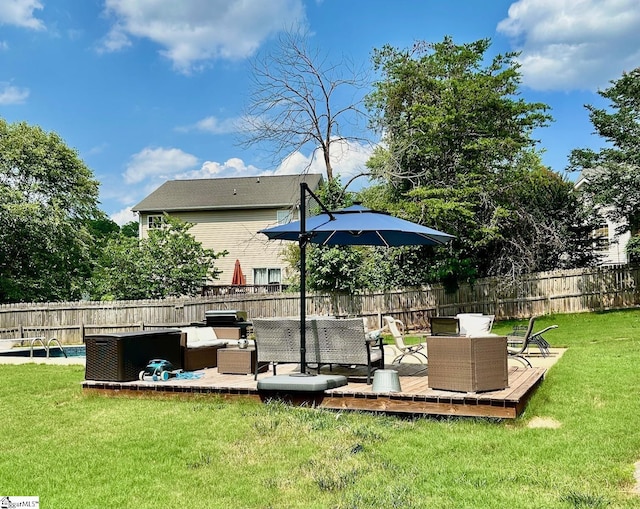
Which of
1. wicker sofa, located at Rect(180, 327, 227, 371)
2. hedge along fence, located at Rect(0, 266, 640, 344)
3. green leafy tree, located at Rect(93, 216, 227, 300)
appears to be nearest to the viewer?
wicker sofa, located at Rect(180, 327, 227, 371)

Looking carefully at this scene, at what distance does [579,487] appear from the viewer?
338 centimetres

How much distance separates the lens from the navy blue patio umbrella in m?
6.32

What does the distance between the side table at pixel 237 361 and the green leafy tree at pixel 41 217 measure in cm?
1523

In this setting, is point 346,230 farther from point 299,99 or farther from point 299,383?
point 299,99

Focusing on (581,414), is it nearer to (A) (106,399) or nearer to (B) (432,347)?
(B) (432,347)

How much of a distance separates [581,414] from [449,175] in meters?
13.2

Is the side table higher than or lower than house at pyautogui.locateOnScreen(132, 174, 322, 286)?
lower

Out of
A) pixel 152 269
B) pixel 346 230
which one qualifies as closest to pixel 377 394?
pixel 346 230

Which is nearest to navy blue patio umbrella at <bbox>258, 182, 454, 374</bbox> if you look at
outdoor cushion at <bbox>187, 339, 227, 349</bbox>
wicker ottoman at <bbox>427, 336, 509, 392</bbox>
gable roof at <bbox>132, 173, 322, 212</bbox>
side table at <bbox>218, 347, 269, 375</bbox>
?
side table at <bbox>218, 347, 269, 375</bbox>

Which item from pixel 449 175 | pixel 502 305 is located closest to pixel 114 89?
pixel 449 175

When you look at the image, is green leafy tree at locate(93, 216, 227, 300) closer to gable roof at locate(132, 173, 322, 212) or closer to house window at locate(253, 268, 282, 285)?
house window at locate(253, 268, 282, 285)

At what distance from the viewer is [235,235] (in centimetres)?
2794

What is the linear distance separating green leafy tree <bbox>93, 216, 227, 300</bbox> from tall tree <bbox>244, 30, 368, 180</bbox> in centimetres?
406

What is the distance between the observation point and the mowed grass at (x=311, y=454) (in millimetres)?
3326
